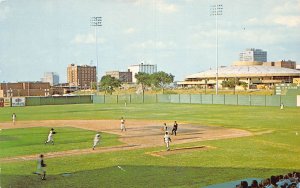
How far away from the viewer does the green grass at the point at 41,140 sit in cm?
2628

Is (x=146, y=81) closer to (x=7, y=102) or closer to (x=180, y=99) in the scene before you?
(x=180, y=99)

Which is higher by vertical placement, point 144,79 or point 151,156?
point 144,79

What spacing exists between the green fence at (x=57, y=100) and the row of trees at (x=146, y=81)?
45195mm

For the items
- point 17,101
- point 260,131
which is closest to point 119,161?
point 260,131

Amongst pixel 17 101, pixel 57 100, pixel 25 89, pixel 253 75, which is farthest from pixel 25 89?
pixel 253 75

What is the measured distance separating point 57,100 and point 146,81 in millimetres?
73946

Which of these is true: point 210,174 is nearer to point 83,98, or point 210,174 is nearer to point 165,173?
point 165,173

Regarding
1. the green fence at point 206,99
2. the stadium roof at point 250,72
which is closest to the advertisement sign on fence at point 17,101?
the green fence at point 206,99

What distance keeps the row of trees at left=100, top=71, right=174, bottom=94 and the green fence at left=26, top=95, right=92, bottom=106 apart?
1779 inches

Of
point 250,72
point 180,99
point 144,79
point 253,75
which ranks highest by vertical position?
point 250,72

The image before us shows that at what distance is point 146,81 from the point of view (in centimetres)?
15962

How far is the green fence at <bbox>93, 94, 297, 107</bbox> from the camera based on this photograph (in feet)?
222

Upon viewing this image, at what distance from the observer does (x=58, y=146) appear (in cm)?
2758

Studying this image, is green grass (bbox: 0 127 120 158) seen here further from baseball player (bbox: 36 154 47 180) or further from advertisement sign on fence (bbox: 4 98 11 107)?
advertisement sign on fence (bbox: 4 98 11 107)
